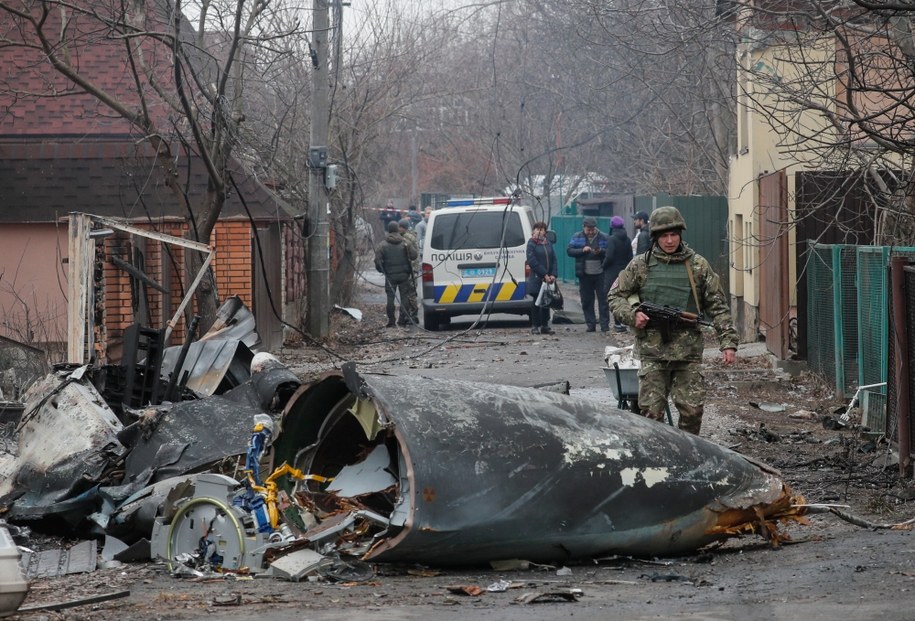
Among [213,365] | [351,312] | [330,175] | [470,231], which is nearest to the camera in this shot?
[213,365]

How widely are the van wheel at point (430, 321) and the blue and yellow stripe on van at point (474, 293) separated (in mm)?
303

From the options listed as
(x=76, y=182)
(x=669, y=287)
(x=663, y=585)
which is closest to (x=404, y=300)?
(x=76, y=182)

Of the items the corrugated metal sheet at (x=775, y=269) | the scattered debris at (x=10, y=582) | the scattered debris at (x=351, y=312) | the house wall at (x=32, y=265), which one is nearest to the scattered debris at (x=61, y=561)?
the scattered debris at (x=10, y=582)

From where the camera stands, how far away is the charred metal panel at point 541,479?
228 inches

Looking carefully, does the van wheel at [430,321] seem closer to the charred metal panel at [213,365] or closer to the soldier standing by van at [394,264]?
the soldier standing by van at [394,264]

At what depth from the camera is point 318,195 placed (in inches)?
693

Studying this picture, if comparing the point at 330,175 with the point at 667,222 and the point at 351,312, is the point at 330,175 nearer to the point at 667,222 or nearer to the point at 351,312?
the point at 351,312

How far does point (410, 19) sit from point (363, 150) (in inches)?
107

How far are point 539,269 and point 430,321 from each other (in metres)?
2.41

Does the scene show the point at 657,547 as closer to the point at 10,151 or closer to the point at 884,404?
the point at 884,404

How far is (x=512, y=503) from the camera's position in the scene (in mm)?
5898

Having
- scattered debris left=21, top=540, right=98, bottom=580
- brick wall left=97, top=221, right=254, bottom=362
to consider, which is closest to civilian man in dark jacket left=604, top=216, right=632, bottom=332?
brick wall left=97, top=221, right=254, bottom=362

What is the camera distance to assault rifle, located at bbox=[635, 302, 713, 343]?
8023 mm

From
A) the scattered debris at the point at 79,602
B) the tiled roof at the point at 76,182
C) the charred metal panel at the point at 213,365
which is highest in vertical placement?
the tiled roof at the point at 76,182
